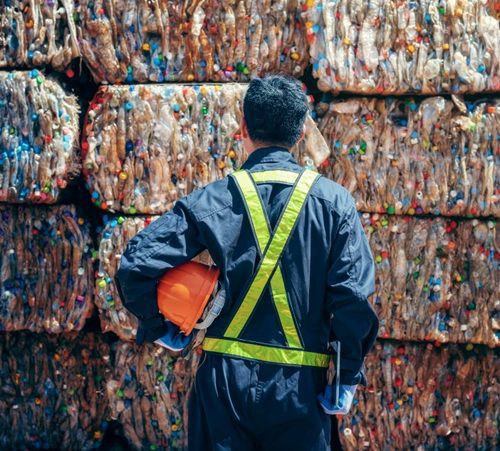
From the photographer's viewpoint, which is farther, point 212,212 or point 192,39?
point 192,39

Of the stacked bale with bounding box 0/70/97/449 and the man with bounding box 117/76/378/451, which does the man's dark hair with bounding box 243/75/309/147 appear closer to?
the man with bounding box 117/76/378/451

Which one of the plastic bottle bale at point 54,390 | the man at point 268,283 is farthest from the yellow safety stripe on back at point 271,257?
the plastic bottle bale at point 54,390

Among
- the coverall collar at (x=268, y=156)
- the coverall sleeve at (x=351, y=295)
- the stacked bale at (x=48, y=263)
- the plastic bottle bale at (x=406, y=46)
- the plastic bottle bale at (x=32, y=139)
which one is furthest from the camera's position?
the stacked bale at (x=48, y=263)

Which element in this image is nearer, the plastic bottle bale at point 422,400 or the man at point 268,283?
the man at point 268,283

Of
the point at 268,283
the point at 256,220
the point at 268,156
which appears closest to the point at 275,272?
the point at 268,283

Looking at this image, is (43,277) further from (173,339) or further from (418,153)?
(418,153)

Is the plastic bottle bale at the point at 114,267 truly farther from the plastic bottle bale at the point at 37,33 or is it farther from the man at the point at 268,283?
the man at the point at 268,283

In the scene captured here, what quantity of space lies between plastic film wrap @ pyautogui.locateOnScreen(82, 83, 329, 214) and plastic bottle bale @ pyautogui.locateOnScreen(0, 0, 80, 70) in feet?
0.93

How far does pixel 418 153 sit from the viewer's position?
160 inches

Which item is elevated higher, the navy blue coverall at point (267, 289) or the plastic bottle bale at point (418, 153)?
the plastic bottle bale at point (418, 153)

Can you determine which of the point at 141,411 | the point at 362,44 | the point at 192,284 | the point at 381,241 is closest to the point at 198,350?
the point at 141,411

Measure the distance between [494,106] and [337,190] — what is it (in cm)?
145

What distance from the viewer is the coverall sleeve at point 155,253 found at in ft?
9.38

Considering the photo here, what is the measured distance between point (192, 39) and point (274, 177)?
1452mm
